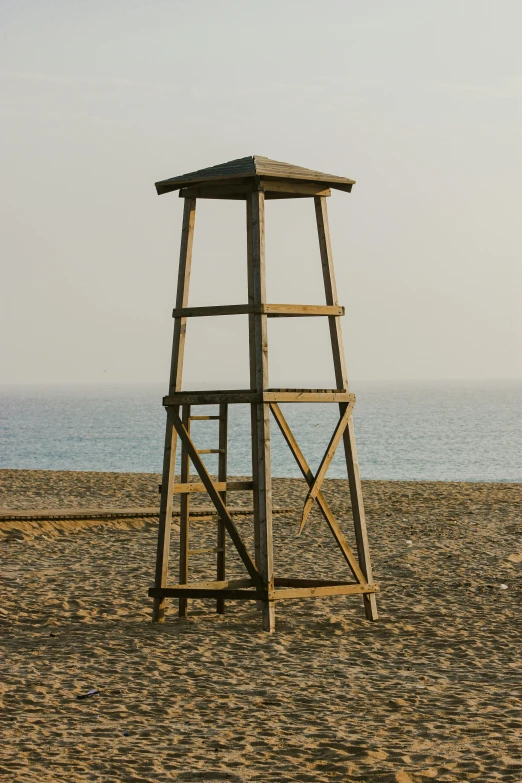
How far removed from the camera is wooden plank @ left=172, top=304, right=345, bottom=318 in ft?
34.4

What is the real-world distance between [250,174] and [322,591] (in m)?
4.02

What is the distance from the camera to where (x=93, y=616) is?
11.2 meters

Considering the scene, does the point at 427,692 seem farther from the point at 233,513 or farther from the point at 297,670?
the point at 233,513

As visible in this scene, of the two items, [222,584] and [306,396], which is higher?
[306,396]

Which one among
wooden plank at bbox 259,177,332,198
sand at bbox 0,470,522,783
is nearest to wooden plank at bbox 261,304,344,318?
wooden plank at bbox 259,177,332,198

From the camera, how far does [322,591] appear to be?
1055cm

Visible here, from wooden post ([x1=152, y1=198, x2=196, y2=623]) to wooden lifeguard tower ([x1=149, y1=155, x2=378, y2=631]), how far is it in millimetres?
10

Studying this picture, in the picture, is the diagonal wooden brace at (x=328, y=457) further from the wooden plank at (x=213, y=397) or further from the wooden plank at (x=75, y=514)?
the wooden plank at (x=75, y=514)

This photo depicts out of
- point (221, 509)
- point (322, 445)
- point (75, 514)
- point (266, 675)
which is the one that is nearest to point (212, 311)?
point (221, 509)

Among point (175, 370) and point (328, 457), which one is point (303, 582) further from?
point (175, 370)

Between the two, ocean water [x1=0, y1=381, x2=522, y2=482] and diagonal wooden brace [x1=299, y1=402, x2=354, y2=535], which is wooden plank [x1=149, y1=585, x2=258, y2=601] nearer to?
diagonal wooden brace [x1=299, y1=402, x2=354, y2=535]

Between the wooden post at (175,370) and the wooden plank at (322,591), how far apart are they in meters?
1.24

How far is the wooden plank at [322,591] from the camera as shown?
10.4 meters

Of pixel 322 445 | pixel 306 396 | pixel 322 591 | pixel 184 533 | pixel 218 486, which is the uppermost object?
pixel 322 445
